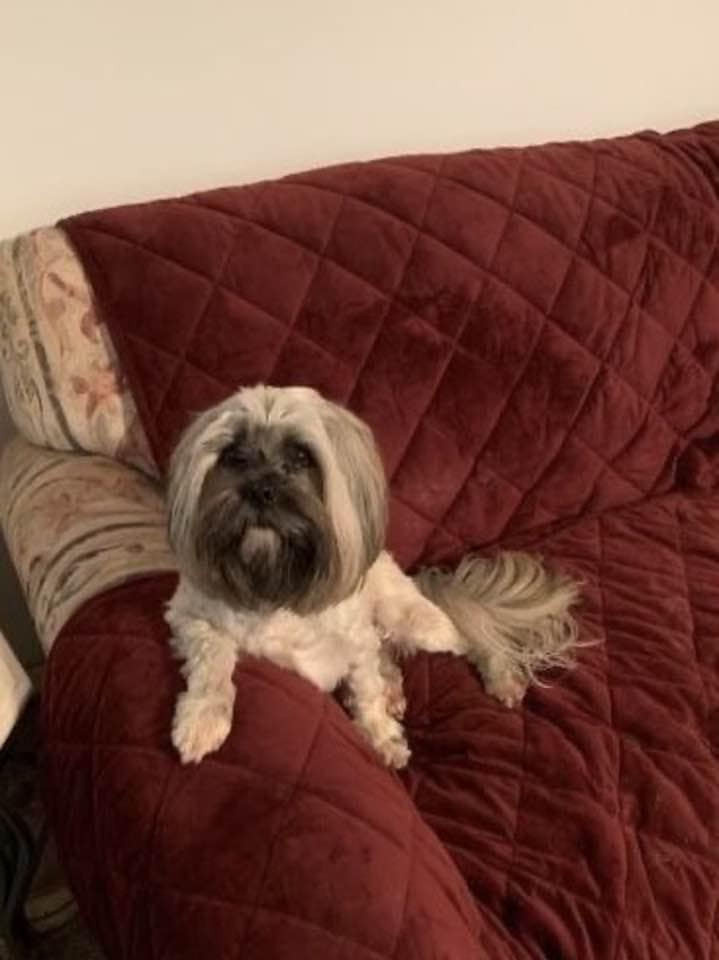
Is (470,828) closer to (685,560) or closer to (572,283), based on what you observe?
(685,560)

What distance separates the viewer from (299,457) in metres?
1.17

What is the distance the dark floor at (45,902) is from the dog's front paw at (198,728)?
552mm

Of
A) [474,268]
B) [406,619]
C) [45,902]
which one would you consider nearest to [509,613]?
[406,619]

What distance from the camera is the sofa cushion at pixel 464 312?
1.43m

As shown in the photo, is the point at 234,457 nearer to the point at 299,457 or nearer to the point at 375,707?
the point at 299,457

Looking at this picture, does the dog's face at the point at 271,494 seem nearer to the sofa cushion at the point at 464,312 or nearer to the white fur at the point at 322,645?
the white fur at the point at 322,645

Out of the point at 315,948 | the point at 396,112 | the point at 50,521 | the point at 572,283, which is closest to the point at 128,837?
the point at 315,948

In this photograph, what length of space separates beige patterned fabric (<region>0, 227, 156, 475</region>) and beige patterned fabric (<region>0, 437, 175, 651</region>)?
0.05 meters

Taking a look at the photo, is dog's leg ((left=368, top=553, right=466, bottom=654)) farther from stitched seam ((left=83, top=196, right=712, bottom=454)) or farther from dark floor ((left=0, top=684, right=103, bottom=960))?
dark floor ((left=0, top=684, right=103, bottom=960))

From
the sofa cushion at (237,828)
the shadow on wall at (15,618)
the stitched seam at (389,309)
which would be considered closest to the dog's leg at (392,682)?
the sofa cushion at (237,828)

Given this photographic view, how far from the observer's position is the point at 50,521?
1.32 meters

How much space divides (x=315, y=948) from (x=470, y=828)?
0.38 m

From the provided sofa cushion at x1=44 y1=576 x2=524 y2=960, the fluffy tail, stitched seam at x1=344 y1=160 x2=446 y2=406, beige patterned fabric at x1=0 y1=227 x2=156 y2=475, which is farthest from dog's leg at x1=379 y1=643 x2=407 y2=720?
beige patterned fabric at x1=0 y1=227 x2=156 y2=475

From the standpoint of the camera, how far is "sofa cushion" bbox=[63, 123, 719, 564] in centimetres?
143
